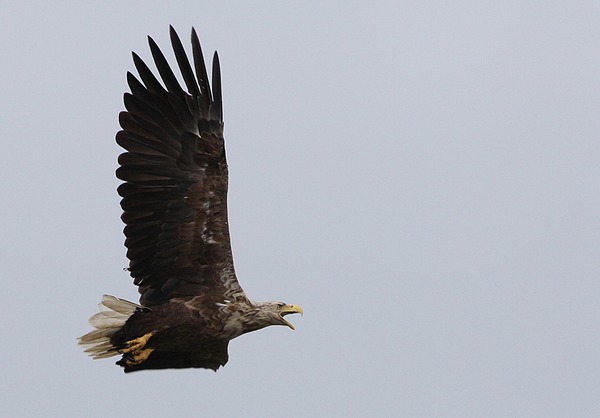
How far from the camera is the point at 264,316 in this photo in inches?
420

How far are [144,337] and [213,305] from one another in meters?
0.66

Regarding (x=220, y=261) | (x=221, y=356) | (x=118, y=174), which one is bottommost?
(x=221, y=356)

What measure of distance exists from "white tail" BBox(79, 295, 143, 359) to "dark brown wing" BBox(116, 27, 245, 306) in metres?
0.21

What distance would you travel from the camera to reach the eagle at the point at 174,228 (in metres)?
10.4

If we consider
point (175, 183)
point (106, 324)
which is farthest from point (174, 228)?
point (106, 324)

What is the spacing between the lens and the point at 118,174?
1059 cm

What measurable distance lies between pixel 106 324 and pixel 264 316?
1.40 meters

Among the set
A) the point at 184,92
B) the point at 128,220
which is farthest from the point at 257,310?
the point at 184,92

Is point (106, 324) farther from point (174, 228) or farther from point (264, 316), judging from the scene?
point (264, 316)

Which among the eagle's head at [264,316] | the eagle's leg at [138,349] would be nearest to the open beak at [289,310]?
the eagle's head at [264,316]

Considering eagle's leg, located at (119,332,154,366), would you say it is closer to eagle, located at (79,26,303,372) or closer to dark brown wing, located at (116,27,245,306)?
eagle, located at (79,26,303,372)

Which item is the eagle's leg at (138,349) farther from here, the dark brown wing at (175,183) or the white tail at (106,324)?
the dark brown wing at (175,183)

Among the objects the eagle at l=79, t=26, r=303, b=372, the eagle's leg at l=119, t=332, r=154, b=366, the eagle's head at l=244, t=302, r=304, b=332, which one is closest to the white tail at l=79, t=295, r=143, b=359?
the eagle at l=79, t=26, r=303, b=372

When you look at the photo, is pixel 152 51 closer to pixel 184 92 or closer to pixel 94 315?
pixel 184 92
